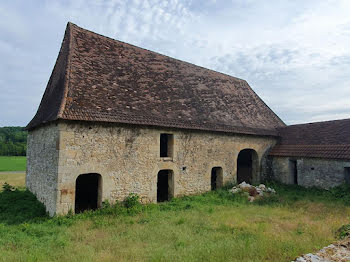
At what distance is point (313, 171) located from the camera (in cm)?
1444

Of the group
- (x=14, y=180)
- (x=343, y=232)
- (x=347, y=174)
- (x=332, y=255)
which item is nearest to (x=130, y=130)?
(x=332, y=255)

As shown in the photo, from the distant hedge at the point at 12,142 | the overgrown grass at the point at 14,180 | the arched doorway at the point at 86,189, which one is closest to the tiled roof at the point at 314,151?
the arched doorway at the point at 86,189

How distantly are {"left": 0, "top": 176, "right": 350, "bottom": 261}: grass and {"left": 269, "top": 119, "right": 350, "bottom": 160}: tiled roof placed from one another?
9.63 ft

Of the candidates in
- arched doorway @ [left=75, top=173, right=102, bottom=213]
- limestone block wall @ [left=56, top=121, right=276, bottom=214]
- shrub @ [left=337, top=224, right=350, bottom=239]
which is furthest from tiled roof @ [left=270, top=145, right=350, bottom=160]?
arched doorway @ [left=75, top=173, right=102, bottom=213]

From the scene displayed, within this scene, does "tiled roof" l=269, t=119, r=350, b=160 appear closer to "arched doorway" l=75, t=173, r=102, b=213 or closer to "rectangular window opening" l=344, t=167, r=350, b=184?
"rectangular window opening" l=344, t=167, r=350, b=184

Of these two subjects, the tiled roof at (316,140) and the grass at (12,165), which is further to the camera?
the grass at (12,165)

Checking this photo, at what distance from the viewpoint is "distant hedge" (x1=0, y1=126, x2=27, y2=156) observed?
5494cm

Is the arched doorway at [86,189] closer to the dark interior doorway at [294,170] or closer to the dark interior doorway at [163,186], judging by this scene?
the dark interior doorway at [163,186]

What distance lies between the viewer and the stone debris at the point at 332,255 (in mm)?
4821

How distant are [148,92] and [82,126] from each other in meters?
4.13

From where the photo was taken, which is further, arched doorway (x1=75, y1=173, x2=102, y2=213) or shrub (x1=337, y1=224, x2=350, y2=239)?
arched doorway (x1=75, y1=173, x2=102, y2=213)

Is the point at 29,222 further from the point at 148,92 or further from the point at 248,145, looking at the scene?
the point at 248,145

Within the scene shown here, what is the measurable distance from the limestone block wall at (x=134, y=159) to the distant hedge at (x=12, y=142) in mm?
47852

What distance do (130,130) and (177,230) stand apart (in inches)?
191
